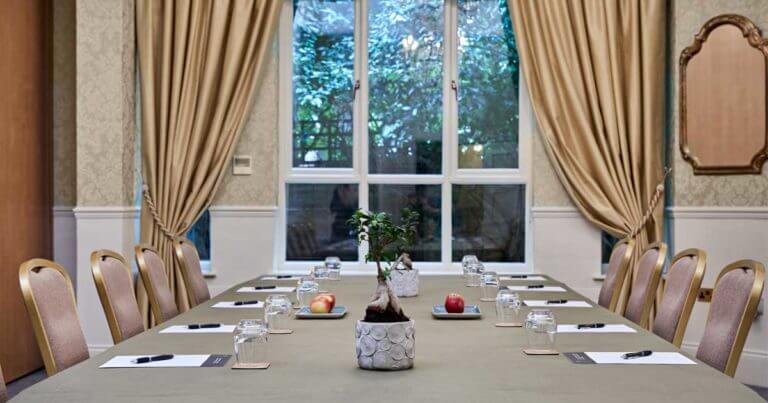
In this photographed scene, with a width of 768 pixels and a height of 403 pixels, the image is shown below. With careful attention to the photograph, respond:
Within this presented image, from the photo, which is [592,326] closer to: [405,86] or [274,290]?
[274,290]

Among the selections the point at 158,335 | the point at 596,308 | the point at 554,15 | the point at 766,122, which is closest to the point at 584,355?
the point at 596,308

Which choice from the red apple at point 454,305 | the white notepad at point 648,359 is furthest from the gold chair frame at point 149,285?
the white notepad at point 648,359

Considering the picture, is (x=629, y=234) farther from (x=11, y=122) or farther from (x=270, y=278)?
(x=11, y=122)

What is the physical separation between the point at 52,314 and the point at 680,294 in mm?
2308

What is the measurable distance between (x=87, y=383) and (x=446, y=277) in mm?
3065

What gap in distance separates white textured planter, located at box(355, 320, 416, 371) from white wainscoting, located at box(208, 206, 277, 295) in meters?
3.90

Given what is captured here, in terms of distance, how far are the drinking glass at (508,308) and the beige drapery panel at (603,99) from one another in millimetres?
2920

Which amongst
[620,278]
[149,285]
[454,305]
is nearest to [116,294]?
[149,285]

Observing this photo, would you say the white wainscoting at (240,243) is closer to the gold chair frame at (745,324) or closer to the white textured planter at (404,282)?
the white textured planter at (404,282)

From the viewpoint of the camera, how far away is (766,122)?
5.44m

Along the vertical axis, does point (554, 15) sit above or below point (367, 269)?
above

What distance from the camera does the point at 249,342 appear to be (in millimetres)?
2346

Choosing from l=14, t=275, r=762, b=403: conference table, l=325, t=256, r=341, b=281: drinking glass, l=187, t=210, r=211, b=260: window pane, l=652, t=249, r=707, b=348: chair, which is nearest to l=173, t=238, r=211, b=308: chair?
l=325, t=256, r=341, b=281: drinking glass

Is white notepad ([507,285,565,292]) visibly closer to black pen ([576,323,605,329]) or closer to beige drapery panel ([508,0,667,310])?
black pen ([576,323,605,329])
